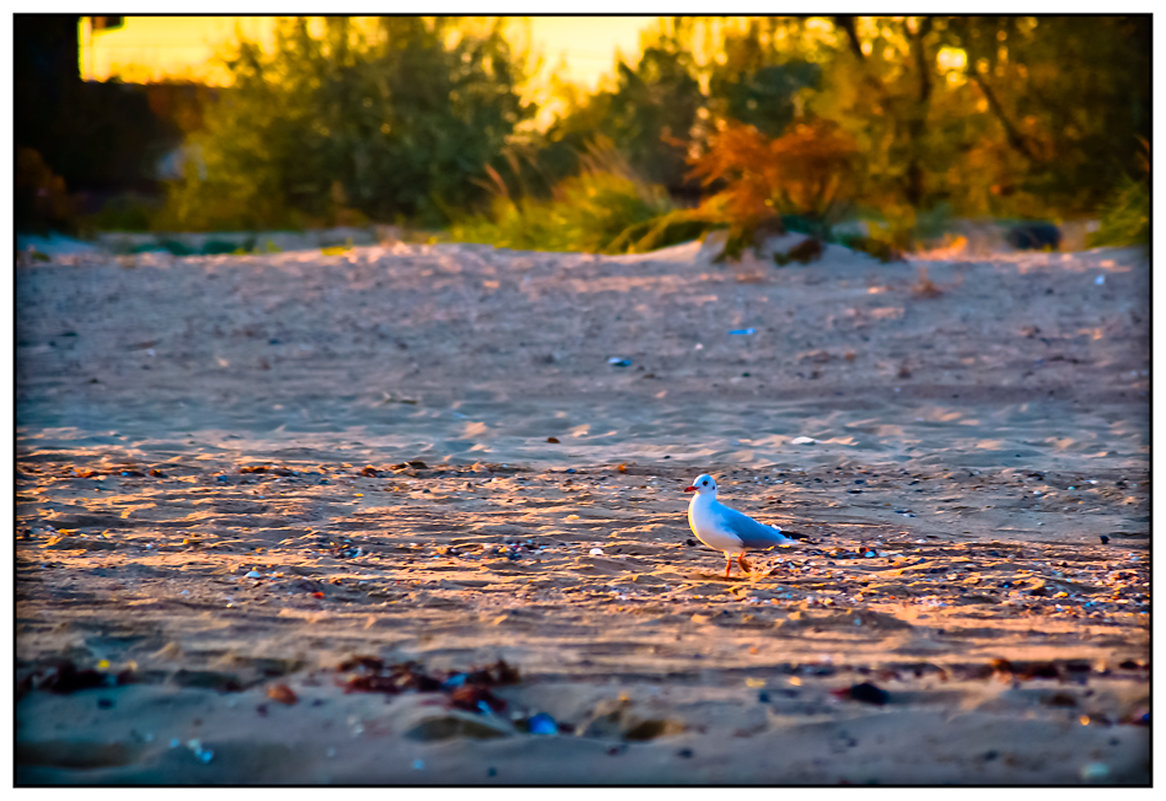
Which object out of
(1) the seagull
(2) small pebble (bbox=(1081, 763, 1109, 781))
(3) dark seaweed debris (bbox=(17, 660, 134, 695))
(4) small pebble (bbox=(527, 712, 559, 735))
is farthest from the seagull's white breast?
(3) dark seaweed debris (bbox=(17, 660, 134, 695))

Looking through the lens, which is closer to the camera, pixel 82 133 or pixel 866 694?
pixel 866 694

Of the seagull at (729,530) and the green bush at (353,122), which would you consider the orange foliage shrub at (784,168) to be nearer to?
the seagull at (729,530)

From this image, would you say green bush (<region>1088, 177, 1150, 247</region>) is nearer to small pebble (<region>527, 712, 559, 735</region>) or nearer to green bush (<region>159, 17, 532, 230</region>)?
small pebble (<region>527, 712, 559, 735</region>)

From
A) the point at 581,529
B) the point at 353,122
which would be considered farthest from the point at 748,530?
the point at 353,122

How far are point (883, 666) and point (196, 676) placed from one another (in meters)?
1.78

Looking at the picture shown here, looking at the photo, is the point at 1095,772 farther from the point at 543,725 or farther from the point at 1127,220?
the point at 1127,220

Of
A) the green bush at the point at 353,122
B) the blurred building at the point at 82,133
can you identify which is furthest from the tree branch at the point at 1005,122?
the blurred building at the point at 82,133

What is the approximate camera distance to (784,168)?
36.9 feet

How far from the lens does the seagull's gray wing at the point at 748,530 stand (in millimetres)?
3844

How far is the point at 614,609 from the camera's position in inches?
136

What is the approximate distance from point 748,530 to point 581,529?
854 mm

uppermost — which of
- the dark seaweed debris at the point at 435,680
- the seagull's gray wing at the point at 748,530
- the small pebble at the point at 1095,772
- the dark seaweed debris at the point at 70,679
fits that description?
the seagull's gray wing at the point at 748,530

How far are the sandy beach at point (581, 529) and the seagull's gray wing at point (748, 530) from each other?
159 millimetres

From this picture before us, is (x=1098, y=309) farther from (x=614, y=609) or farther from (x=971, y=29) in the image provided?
(x=971, y=29)
